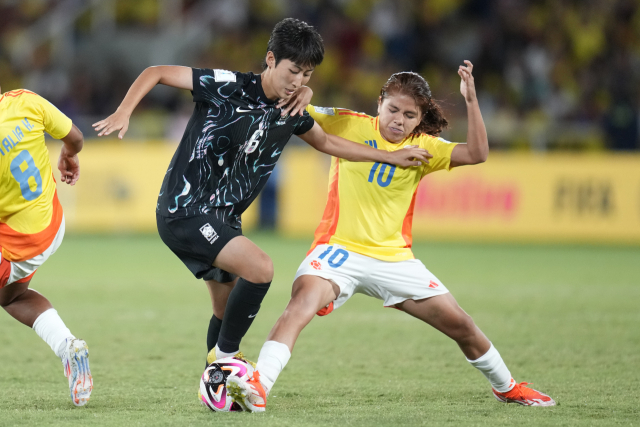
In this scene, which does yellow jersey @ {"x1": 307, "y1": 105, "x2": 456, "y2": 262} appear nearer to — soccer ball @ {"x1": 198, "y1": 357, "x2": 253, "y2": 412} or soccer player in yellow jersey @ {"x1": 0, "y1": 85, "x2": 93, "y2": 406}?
soccer ball @ {"x1": 198, "y1": 357, "x2": 253, "y2": 412}

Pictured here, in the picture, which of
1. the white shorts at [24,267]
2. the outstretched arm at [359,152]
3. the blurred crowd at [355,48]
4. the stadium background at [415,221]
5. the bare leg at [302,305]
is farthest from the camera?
the blurred crowd at [355,48]

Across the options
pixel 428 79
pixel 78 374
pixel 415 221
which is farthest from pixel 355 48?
pixel 78 374

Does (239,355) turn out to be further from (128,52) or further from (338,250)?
(128,52)

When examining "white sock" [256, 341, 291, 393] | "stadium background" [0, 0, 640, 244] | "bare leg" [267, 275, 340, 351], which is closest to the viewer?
"white sock" [256, 341, 291, 393]

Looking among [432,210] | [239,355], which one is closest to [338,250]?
[239,355]

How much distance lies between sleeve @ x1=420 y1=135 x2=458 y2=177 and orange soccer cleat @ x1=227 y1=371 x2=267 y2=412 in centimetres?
148

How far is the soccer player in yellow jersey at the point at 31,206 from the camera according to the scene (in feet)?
12.5

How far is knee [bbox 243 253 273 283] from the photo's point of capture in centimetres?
379

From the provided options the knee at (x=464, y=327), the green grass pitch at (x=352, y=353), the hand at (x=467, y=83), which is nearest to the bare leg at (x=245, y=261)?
the green grass pitch at (x=352, y=353)

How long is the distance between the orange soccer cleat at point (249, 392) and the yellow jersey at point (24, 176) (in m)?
1.19

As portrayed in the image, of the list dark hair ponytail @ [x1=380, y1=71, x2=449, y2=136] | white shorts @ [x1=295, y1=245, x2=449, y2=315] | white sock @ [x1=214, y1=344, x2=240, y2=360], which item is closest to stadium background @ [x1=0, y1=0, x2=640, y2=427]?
white sock @ [x1=214, y1=344, x2=240, y2=360]

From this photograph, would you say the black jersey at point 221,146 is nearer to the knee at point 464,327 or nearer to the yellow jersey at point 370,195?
the yellow jersey at point 370,195

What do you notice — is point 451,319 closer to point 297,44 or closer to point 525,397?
point 525,397

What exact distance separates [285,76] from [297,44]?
0.17 m
